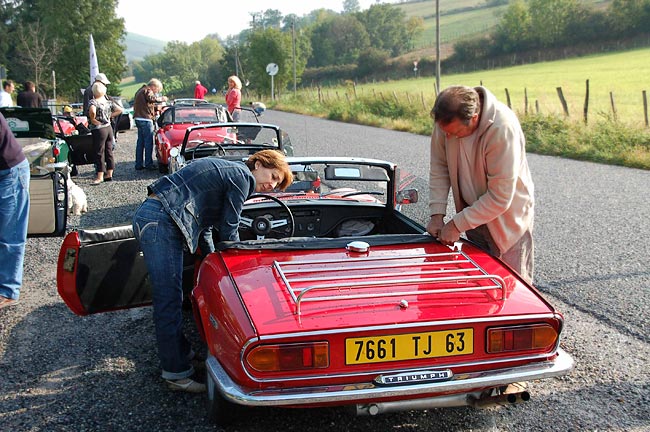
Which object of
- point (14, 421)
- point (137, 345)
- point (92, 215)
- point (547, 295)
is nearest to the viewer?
point (14, 421)

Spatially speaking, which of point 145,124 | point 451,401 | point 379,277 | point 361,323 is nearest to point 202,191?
point 379,277

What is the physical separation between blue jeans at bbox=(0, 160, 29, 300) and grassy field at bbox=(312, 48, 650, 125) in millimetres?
16390

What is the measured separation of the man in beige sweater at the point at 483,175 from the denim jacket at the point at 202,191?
3.71 feet

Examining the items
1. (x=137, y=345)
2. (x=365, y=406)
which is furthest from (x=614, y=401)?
(x=137, y=345)

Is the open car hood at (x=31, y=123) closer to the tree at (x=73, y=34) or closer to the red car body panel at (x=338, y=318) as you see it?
the red car body panel at (x=338, y=318)

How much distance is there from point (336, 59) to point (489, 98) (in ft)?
334

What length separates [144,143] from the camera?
12.6 metres

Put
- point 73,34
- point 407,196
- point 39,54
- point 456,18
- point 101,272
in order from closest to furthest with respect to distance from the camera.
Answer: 1. point 101,272
2. point 407,196
3. point 39,54
4. point 73,34
5. point 456,18

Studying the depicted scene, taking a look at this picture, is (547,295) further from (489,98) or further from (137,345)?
(137,345)

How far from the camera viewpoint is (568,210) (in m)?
8.73

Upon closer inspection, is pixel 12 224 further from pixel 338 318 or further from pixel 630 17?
pixel 630 17

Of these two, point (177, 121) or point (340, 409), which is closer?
point (340, 409)

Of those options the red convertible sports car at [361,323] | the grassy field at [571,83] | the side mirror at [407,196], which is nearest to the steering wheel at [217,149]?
the side mirror at [407,196]

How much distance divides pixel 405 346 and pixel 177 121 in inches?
418
